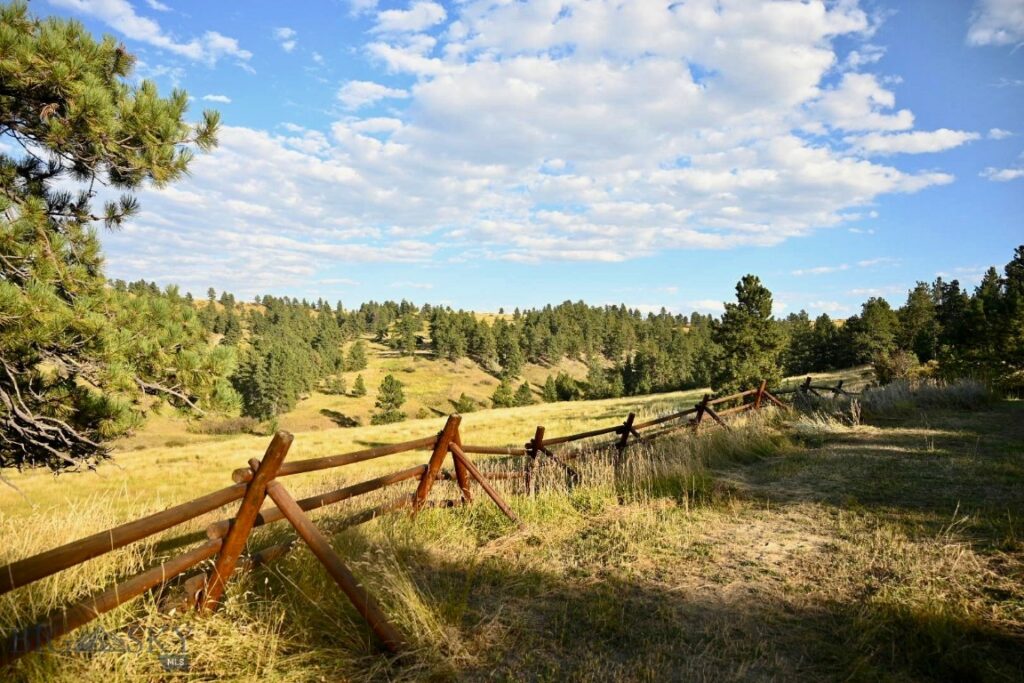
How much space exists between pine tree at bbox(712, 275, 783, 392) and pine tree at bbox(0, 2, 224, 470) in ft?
127

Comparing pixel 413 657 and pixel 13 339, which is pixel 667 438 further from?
pixel 13 339

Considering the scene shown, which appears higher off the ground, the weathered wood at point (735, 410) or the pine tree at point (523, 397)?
the weathered wood at point (735, 410)

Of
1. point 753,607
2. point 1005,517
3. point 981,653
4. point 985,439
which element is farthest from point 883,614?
point 985,439

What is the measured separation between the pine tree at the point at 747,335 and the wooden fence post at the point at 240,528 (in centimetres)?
3971

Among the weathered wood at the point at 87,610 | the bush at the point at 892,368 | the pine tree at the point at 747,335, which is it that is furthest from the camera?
the pine tree at the point at 747,335

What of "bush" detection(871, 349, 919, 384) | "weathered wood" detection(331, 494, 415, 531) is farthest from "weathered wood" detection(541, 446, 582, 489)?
"bush" detection(871, 349, 919, 384)

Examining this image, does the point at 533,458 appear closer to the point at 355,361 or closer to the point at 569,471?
the point at 569,471

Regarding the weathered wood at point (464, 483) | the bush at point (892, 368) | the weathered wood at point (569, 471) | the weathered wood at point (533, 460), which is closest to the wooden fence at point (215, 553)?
the weathered wood at point (464, 483)

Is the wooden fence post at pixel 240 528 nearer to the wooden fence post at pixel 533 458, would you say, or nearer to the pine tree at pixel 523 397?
the wooden fence post at pixel 533 458

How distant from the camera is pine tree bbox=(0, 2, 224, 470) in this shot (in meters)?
5.11

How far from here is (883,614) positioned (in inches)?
149

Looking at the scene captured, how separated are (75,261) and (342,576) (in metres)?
5.43

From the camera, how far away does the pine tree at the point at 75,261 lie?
5.11m

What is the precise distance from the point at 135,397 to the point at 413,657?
512 centimetres
